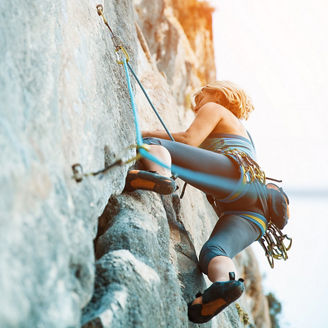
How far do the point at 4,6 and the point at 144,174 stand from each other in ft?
4.86

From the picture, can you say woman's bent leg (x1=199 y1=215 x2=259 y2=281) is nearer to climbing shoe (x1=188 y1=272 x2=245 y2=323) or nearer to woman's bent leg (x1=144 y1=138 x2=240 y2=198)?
climbing shoe (x1=188 y1=272 x2=245 y2=323)

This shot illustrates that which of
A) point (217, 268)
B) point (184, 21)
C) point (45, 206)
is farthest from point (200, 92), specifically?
point (184, 21)

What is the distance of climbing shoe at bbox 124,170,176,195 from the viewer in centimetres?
317

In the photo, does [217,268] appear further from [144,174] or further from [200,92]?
[200,92]

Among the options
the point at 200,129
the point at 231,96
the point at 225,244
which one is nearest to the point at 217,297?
the point at 225,244

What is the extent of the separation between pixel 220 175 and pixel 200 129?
556mm

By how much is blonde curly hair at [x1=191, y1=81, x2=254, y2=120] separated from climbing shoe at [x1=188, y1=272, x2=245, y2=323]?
1923 mm

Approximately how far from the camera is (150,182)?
322 centimetres

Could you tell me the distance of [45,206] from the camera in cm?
192

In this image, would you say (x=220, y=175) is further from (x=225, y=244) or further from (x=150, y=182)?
(x=150, y=182)

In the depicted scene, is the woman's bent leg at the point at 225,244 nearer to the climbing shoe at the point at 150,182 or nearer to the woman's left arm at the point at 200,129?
the climbing shoe at the point at 150,182

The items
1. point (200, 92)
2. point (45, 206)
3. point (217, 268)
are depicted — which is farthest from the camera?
point (200, 92)

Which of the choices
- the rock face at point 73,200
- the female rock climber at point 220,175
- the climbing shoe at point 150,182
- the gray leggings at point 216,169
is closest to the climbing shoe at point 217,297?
the female rock climber at point 220,175

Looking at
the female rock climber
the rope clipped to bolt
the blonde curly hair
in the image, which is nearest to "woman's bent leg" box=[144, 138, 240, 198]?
the female rock climber
